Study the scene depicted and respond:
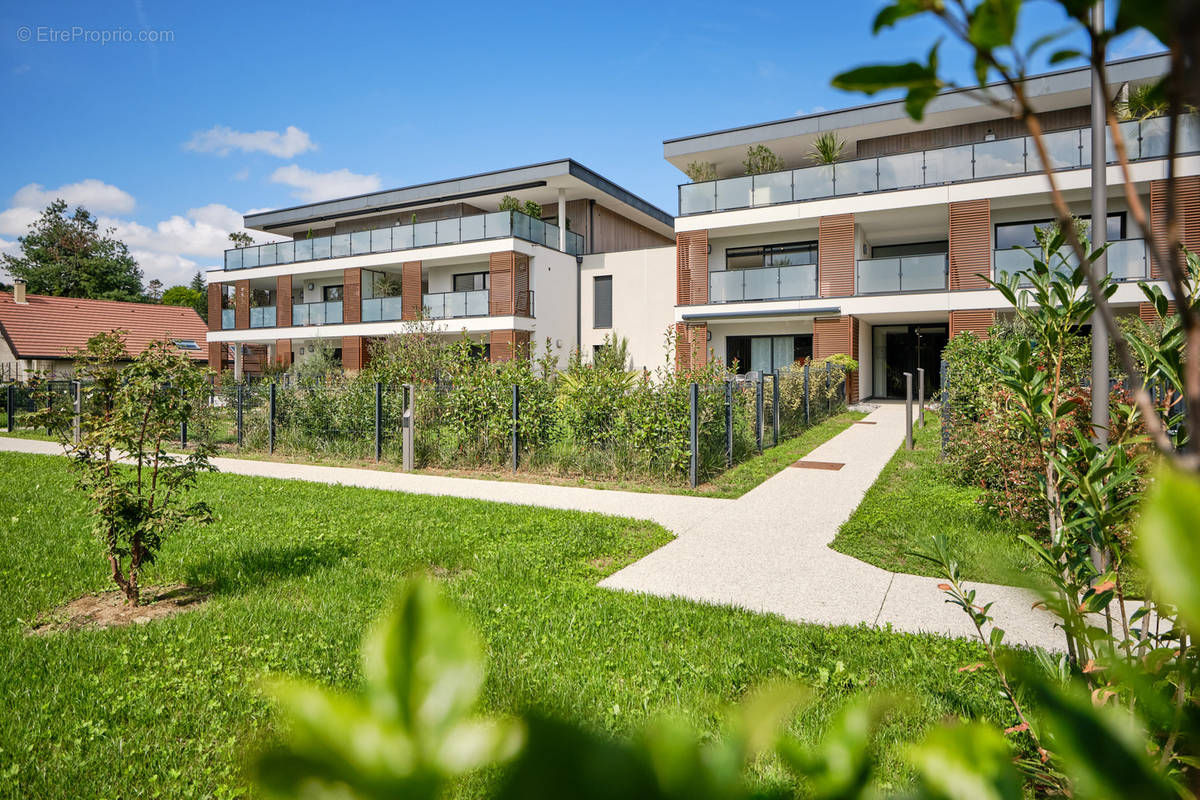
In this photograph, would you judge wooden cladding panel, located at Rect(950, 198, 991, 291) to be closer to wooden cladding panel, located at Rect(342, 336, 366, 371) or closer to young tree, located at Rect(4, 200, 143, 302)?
wooden cladding panel, located at Rect(342, 336, 366, 371)

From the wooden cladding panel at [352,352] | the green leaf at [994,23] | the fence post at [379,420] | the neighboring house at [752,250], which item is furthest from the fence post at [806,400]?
the wooden cladding panel at [352,352]

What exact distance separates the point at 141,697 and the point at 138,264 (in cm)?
6499

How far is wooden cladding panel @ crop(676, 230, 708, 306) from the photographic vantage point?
77.2 ft

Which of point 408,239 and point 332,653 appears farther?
point 408,239

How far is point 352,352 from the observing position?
2781cm

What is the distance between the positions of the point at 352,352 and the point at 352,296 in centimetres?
225

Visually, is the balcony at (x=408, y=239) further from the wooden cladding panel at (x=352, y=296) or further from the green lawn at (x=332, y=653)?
the green lawn at (x=332, y=653)

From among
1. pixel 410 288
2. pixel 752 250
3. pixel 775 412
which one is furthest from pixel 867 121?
pixel 410 288

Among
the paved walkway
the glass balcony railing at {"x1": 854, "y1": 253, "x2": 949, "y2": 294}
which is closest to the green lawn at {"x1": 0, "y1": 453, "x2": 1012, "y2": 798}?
the paved walkway

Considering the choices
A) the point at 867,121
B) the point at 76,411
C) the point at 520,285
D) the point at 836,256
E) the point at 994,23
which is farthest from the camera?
the point at 520,285

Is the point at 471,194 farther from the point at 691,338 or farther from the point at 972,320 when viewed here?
the point at 972,320

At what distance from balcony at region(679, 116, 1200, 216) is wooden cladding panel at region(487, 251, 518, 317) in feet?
20.7

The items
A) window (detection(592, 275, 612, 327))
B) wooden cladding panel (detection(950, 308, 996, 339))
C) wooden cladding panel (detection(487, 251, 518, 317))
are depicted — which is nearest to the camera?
wooden cladding panel (detection(950, 308, 996, 339))

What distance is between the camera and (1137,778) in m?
0.30
